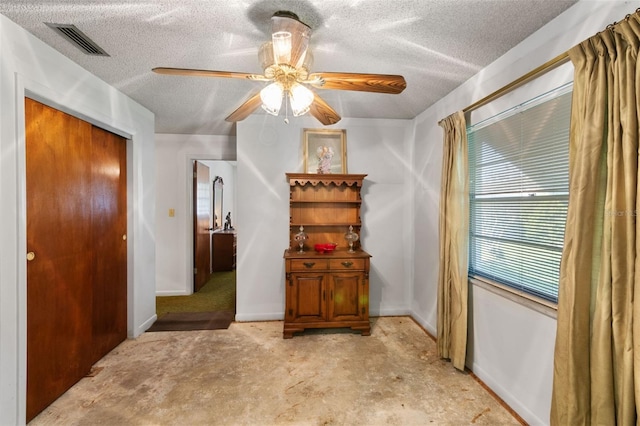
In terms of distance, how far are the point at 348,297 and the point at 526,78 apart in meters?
2.35

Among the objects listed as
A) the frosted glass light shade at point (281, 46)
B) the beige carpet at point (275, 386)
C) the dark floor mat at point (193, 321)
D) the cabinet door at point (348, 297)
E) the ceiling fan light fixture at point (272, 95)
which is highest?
the frosted glass light shade at point (281, 46)

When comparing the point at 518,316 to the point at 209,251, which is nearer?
the point at 518,316

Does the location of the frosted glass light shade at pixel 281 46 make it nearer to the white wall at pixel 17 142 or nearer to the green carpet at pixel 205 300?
the white wall at pixel 17 142

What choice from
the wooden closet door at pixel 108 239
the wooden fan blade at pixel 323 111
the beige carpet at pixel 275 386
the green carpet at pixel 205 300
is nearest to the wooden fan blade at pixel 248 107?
the wooden fan blade at pixel 323 111

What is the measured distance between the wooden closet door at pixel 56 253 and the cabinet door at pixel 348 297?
2167mm

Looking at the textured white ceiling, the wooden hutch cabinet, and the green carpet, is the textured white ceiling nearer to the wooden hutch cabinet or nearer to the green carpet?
the wooden hutch cabinet

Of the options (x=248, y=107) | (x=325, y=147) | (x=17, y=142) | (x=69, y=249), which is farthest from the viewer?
(x=325, y=147)

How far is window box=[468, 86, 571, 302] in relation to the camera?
5.52 ft

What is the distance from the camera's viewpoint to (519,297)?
192cm

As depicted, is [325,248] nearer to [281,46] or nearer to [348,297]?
[348,297]

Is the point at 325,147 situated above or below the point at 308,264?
above

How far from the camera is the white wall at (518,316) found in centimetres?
153

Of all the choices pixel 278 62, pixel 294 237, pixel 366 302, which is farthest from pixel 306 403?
pixel 278 62

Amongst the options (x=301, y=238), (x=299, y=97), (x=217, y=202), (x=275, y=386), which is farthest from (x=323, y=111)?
(x=217, y=202)
